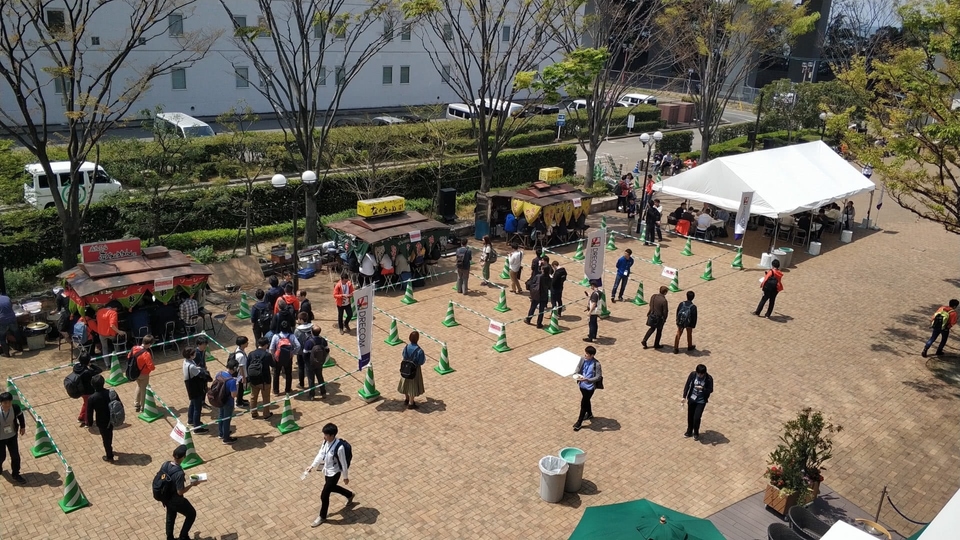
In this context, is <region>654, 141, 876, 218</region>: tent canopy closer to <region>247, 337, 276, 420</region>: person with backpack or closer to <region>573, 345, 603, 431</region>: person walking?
<region>573, 345, 603, 431</region>: person walking

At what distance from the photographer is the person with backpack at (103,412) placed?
1063 cm

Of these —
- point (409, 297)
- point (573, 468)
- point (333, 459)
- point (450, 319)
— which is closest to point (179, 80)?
point (409, 297)

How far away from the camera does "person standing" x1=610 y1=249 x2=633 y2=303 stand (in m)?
17.8

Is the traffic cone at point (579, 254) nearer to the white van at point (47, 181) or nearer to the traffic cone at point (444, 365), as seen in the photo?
the traffic cone at point (444, 365)

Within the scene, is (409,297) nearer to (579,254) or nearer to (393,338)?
(393,338)

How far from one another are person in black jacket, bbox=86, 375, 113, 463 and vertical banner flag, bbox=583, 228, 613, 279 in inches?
418

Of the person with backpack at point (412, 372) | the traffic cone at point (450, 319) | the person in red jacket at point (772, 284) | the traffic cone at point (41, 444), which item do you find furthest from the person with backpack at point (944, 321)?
the traffic cone at point (41, 444)

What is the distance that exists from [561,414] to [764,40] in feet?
84.2

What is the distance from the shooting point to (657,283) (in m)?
20.1

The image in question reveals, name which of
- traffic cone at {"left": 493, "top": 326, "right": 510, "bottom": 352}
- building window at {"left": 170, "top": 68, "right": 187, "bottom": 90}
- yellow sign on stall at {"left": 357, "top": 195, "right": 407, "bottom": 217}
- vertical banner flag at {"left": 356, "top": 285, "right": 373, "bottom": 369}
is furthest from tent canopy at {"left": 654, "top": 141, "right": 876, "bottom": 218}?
building window at {"left": 170, "top": 68, "right": 187, "bottom": 90}

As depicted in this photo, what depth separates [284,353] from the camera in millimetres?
12570

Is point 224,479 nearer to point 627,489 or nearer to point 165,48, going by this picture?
point 627,489

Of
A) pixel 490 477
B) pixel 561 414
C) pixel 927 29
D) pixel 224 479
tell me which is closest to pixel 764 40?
pixel 927 29

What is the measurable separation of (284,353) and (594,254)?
8102 mm
